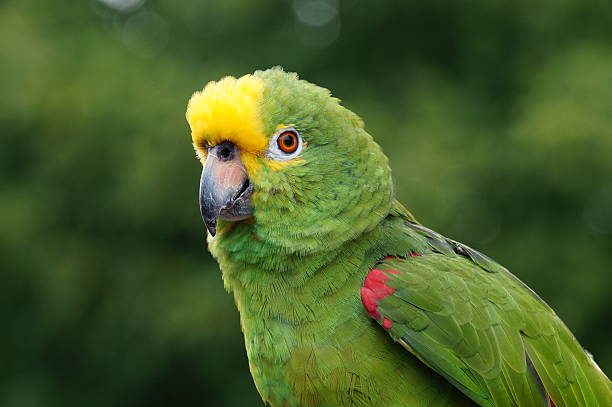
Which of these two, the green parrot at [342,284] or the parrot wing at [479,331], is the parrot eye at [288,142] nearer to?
the green parrot at [342,284]

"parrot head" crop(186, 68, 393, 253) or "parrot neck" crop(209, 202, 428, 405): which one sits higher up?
"parrot head" crop(186, 68, 393, 253)

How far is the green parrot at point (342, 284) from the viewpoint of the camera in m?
2.60

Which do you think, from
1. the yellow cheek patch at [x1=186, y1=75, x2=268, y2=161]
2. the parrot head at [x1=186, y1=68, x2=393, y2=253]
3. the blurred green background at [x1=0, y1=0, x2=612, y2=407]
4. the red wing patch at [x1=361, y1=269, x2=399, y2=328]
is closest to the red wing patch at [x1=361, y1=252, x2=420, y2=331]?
the red wing patch at [x1=361, y1=269, x2=399, y2=328]

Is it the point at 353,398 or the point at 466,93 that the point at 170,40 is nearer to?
the point at 466,93

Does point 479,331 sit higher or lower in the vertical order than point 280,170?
lower

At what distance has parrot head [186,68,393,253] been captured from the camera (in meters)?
2.76

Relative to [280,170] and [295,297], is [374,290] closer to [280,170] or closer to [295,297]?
[295,297]

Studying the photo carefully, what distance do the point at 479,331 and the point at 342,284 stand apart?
559 mm

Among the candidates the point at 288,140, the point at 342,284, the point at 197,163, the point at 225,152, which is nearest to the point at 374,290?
the point at 342,284

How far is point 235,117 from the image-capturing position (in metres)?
2.78

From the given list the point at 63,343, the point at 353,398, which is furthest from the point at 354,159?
the point at 63,343

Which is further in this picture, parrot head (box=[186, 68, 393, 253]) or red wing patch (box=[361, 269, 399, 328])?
parrot head (box=[186, 68, 393, 253])

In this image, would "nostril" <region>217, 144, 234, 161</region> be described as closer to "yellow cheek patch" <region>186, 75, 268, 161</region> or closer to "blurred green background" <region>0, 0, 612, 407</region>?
"yellow cheek patch" <region>186, 75, 268, 161</region>

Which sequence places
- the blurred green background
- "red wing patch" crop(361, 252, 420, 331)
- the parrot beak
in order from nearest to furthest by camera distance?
"red wing patch" crop(361, 252, 420, 331), the parrot beak, the blurred green background
